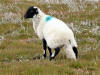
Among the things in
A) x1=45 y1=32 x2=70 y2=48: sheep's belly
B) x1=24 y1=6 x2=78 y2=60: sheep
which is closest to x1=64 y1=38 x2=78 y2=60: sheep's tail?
x1=24 y1=6 x2=78 y2=60: sheep

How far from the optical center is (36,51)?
11.4m

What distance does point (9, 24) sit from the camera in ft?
69.7

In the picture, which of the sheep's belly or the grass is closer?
the grass

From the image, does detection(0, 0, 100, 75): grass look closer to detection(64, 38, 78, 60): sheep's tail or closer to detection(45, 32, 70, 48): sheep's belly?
detection(64, 38, 78, 60): sheep's tail

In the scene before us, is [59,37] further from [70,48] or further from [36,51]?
[36,51]

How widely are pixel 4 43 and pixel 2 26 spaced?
7625 mm

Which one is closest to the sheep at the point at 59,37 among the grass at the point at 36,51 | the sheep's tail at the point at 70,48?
the sheep's tail at the point at 70,48

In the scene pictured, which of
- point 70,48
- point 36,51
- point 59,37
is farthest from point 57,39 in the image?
point 36,51

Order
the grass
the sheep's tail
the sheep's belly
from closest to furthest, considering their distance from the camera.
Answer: the grass → the sheep's belly → the sheep's tail

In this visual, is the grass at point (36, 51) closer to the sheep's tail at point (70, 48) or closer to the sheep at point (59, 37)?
the sheep's tail at point (70, 48)

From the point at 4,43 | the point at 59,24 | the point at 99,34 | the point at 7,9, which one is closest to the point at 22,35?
the point at 4,43

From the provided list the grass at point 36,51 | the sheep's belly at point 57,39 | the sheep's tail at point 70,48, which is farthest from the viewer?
the sheep's tail at point 70,48

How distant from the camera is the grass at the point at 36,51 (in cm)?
665

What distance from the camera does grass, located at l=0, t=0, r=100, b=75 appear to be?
6647 mm
